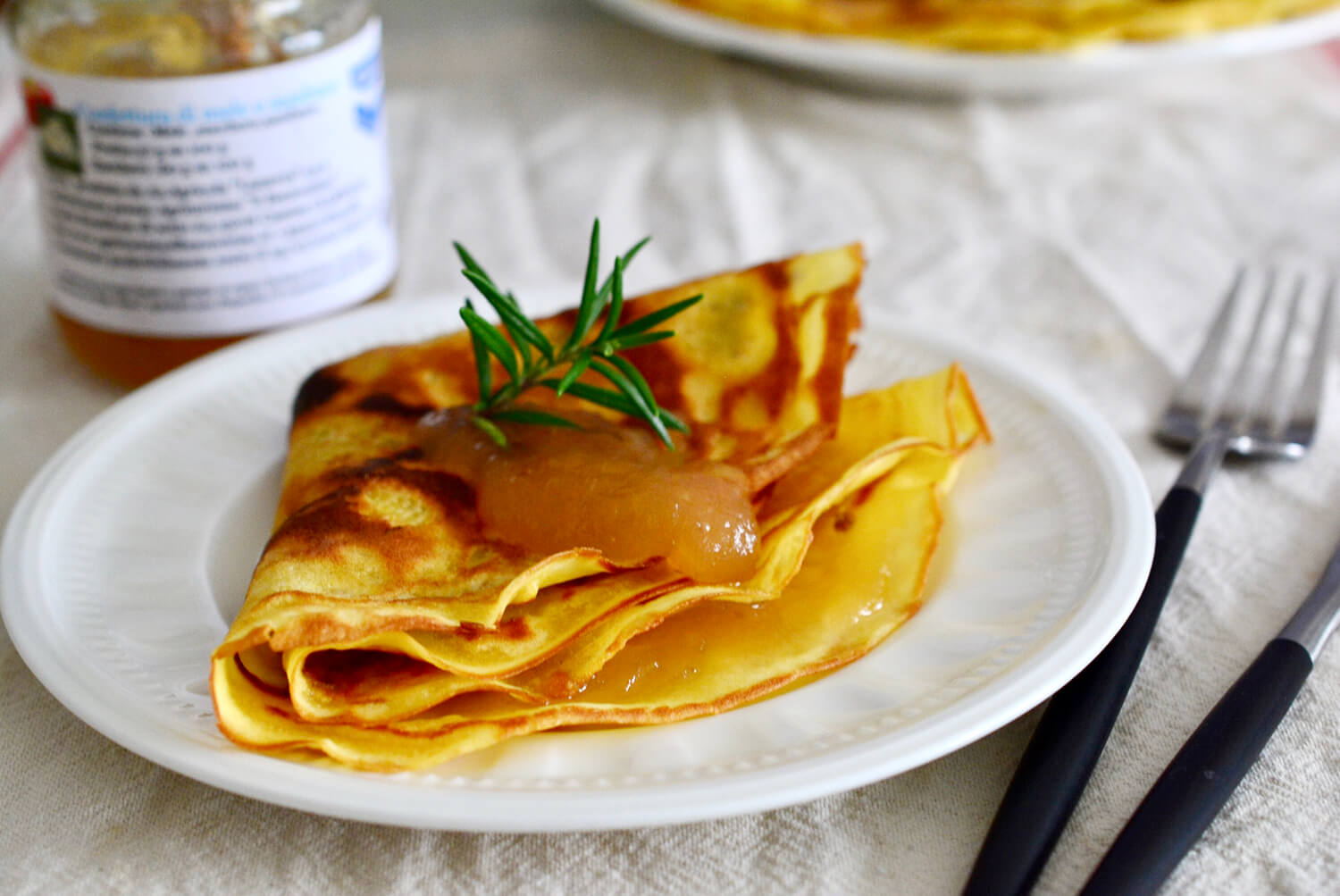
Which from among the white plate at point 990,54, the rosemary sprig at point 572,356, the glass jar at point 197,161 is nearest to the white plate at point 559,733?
the glass jar at point 197,161

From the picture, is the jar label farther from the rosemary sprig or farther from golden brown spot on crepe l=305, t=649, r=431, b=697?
golden brown spot on crepe l=305, t=649, r=431, b=697

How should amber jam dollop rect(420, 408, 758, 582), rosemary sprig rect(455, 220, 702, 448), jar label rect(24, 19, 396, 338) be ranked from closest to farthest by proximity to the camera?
amber jam dollop rect(420, 408, 758, 582)
rosemary sprig rect(455, 220, 702, 448)
jar label rect(24, 19, 396, 338)

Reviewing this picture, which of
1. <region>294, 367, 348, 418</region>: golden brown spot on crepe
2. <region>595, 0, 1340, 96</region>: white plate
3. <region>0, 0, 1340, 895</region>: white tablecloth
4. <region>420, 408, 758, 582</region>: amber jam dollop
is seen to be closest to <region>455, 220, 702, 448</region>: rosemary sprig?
<region>420, 408, 758, 582</region>: amber jam dollop

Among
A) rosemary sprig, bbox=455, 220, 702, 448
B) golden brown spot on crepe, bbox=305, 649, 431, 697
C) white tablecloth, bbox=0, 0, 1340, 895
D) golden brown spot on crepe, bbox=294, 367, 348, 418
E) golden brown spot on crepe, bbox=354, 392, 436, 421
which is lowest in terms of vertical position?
white tablecloth, bbox=0, 0, 1340, 895

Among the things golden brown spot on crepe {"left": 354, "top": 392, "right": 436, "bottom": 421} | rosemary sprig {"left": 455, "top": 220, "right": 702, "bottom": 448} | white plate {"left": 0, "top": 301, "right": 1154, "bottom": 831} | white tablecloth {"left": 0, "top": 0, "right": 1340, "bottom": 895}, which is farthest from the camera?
golden brown spot on crepe {"left": 354, "top": 392, "right": 436, "bottom": 421}

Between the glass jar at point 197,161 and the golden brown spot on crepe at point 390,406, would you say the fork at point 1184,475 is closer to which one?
the golden brown spot on crepe at point 390,406

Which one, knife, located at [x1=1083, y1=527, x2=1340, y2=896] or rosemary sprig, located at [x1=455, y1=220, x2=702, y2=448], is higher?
rosemary sprig, located at [x1=455, y1=220, x2=702, y2=448]

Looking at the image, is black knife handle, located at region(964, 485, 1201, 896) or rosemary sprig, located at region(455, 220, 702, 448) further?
rosemary sprig, located at region(455, 220, 702, 448)
